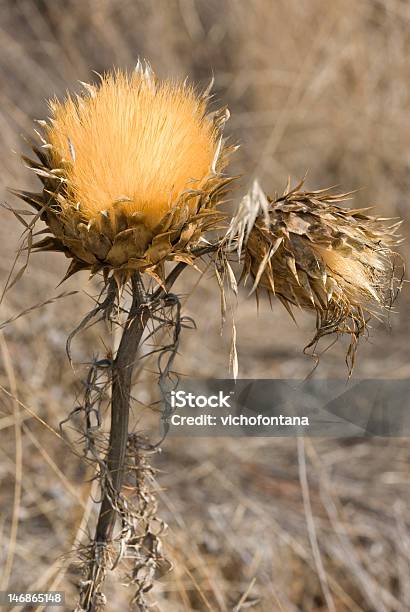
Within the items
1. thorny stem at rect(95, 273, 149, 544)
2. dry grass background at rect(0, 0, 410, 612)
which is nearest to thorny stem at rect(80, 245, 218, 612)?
thorny stem at rect(95, 273, 149, 544)

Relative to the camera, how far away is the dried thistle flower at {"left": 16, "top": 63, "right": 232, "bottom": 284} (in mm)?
588

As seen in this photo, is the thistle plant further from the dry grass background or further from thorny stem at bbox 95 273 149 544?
the dry grass background

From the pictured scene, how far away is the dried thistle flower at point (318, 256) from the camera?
0.60 meters

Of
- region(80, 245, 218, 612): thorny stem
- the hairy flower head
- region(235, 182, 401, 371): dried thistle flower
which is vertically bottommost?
region(80, 245, 218, 612): thorny stem

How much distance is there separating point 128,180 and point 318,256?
0.51ft

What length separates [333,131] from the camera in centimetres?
254

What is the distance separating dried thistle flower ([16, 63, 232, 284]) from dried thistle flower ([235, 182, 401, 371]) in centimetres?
5

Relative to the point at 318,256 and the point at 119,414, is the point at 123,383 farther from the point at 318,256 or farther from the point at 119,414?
the point at 318,256

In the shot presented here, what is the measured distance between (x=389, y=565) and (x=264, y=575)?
26 centimetres

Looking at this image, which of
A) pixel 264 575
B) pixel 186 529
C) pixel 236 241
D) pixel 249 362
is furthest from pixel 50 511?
pixel 236 241

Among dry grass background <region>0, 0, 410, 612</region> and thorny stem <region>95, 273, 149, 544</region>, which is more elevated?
dry grass background <region>0, 0, 410, 612</region>

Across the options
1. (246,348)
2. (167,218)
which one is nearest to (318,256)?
(167,218)

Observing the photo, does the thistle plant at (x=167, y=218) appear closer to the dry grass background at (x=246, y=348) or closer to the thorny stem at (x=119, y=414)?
the thorny stem at (x=119, y=414)

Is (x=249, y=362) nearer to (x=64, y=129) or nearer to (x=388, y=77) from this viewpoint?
(x=388, y=77)
